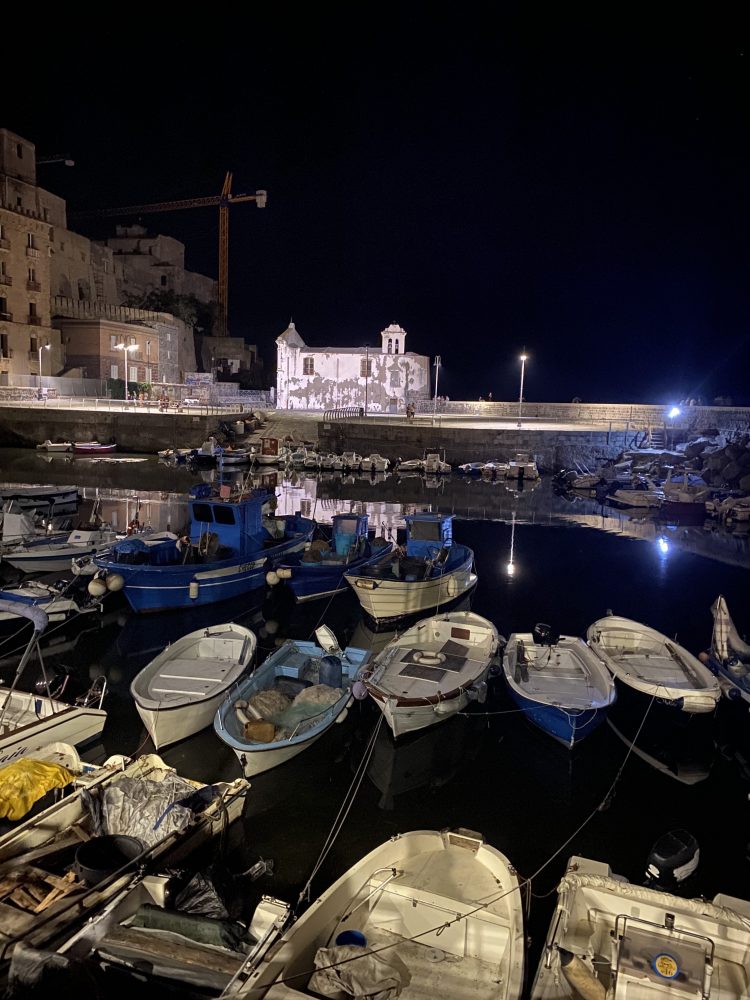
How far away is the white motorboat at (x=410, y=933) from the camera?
514cm

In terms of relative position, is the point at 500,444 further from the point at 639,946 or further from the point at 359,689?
the point at 639,946

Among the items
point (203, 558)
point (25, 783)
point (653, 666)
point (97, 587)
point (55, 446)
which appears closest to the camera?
point (25, 783)

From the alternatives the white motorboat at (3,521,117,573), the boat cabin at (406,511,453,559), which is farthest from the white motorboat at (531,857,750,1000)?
the white motorboat at (3,521,117,573)

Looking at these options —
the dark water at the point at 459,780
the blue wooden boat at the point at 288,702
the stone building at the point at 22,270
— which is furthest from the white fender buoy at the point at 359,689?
the stone building at the point at 22,270

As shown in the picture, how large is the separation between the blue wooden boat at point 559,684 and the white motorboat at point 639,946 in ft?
13.4

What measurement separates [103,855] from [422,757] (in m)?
5.23

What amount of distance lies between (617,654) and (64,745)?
10.0 metres

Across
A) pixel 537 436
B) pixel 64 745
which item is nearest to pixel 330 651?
pixel 64 745

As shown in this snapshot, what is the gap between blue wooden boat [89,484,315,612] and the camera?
1609 centimetres

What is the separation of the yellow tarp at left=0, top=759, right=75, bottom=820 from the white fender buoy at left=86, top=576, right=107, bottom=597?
7.61 m

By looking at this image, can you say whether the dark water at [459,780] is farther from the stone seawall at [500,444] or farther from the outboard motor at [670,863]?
the stone seawall at [500,444]

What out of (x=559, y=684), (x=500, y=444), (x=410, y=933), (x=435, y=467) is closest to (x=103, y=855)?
(x=410, y=933)

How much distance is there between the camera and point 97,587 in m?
15.5

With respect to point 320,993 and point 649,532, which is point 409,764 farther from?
point 649,532
